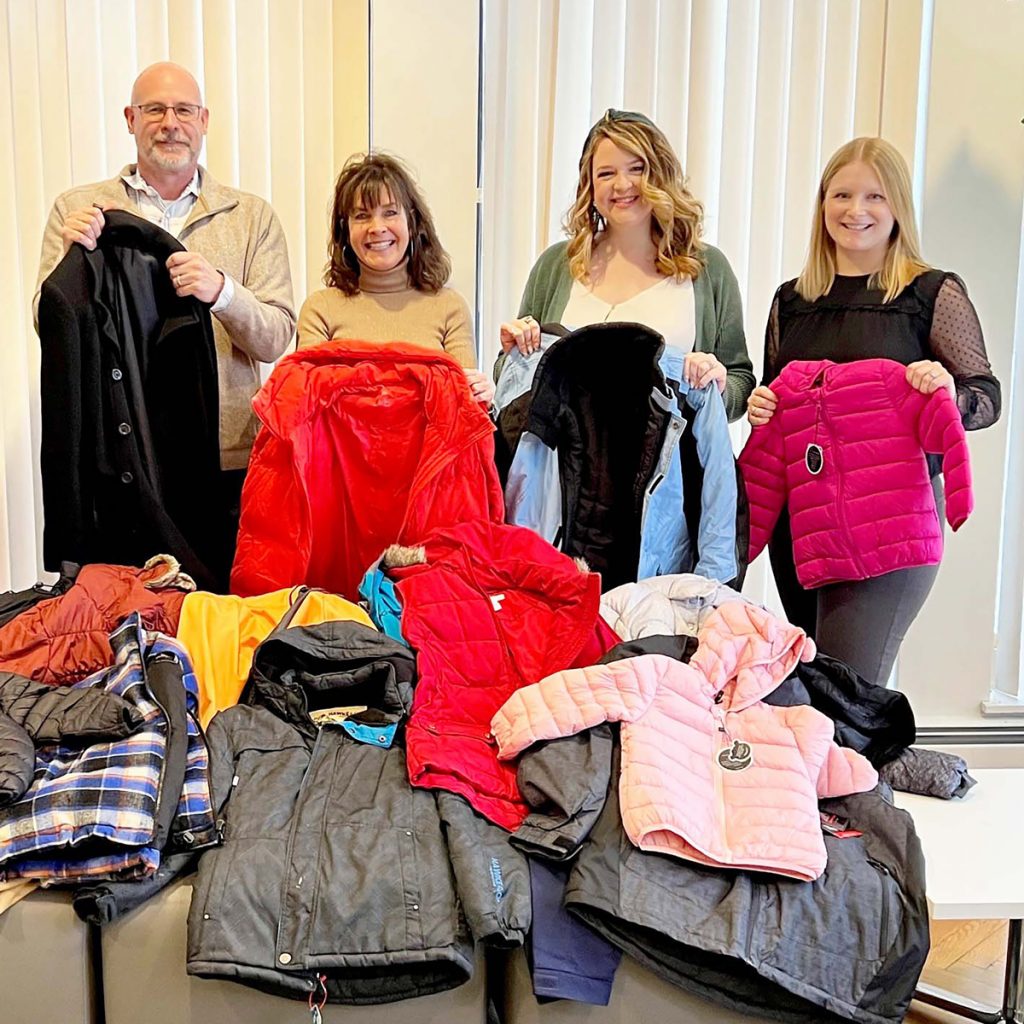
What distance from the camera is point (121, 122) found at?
2799 mm

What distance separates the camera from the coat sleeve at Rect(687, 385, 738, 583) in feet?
6.60

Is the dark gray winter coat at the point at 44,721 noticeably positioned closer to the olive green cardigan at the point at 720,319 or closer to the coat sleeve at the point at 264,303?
the coat sleeve at the point at 264,303

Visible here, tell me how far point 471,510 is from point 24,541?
5.08ft

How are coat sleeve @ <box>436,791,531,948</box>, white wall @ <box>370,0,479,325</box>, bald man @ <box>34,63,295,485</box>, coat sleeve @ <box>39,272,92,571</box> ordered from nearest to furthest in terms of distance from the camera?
coat sleeve @ <box>436,791,531,948</box> → coat sleeve @ <box>39,272,92,571</box> → bald man @ <box>34,63,295,485</box> → white wall @ <box>370,0,479,325</box>

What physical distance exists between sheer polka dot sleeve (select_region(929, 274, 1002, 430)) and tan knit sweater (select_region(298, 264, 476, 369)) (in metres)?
0.98

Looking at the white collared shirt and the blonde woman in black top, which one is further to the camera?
the white collared shirt

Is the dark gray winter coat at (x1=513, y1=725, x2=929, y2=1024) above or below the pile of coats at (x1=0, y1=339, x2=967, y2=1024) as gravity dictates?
below

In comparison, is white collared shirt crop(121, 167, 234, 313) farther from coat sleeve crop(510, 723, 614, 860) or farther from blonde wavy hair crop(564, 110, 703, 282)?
coat sleeve crop(510, 723, 614, 860)

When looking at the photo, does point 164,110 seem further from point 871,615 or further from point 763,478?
point 871,615

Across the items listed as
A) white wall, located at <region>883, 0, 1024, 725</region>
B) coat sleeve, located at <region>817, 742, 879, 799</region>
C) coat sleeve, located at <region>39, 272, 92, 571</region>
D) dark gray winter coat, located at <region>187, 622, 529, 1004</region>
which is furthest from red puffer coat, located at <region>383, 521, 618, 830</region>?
white wall, located at <region>883, 0, 1024, 725</region>

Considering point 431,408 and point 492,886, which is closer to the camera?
point 492,886

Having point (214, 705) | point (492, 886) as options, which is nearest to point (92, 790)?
point (214, 705)

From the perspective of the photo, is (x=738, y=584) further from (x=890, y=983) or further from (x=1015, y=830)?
(x=890, y=983)

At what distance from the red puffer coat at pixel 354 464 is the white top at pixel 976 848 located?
0.95 meters
